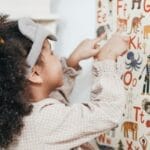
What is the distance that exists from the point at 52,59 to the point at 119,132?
28 cm

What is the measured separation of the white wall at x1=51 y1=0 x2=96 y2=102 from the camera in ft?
3.45

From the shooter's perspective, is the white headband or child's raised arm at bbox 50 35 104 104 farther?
child's raised arm at bbox 50 35 104 104

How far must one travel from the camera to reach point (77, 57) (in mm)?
948

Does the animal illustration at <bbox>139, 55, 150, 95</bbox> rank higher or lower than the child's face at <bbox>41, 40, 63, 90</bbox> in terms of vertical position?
lower

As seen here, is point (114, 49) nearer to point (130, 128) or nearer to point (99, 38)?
point (99, 38)

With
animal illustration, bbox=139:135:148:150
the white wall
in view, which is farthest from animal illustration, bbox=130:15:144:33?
animal illustration, bbox=139:135:148:150

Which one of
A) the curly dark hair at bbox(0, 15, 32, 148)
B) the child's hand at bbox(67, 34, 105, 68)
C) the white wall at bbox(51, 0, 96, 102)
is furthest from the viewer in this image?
the white wall at bbox(51, 0, 96, 102)

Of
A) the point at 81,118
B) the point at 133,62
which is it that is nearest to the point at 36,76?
the point at 81,118

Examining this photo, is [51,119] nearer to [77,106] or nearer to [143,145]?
[77,106]

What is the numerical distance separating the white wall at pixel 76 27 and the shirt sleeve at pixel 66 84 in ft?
0.26

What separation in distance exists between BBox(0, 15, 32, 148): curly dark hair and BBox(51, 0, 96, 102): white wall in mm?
285

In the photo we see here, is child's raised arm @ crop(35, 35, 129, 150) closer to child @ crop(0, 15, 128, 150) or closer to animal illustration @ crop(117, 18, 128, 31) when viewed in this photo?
child @ crop(0, 15, 128, 150)

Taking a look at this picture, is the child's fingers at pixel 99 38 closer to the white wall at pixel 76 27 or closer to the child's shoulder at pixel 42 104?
the white wall at pixel 76 27

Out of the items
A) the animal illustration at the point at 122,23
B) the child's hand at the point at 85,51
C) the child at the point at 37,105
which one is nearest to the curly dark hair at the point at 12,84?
the child at the point at 37,105
